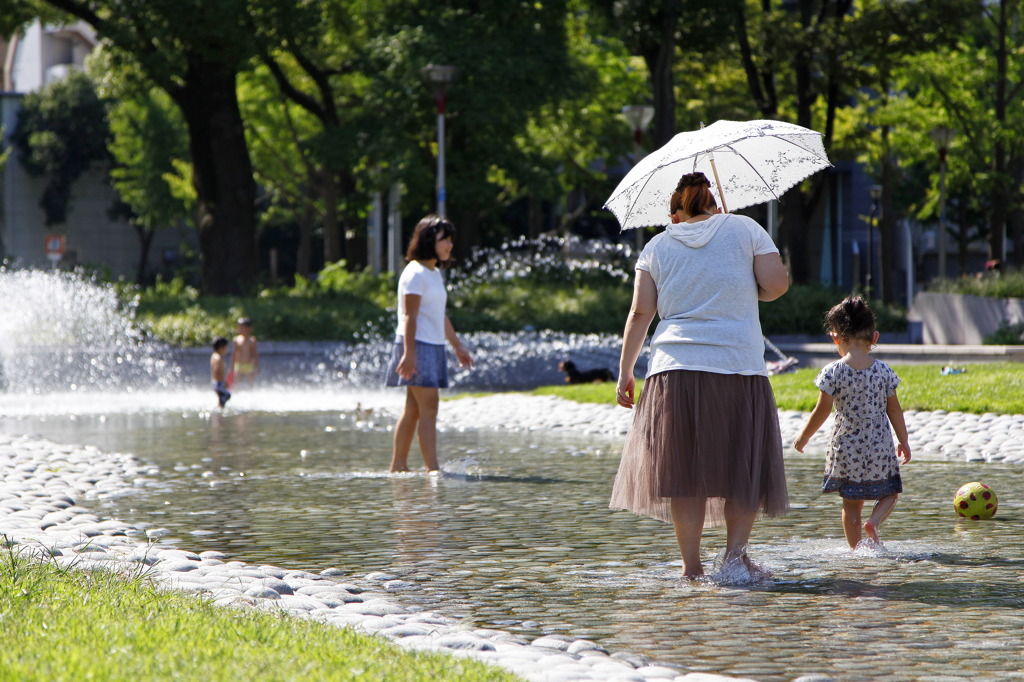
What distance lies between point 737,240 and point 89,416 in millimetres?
13016

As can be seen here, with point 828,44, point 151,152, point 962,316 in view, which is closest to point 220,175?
point 828,44

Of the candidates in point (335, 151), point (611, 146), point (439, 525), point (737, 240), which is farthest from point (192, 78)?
point (737, 240)

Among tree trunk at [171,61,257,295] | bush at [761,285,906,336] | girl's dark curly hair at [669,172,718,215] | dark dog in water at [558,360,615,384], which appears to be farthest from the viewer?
tree trunk at [171,61,257,295]

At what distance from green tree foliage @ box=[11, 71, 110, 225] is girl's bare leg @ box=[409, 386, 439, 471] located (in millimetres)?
59240

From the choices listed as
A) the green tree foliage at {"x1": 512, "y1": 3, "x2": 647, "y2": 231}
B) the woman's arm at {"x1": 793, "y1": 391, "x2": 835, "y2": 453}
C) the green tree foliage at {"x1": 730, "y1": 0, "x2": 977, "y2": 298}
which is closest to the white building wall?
the green tree foliage at {"x1": 512, "y1": 3, "x2": 647, "y2": 231}

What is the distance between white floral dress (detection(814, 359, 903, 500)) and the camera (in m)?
6.68

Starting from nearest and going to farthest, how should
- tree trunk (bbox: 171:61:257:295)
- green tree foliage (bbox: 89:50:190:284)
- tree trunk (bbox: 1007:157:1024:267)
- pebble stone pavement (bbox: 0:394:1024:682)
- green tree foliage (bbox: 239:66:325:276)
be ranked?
pebble stone pavement (bbox: 0:394:1024:682), tree trunk (bbox: 171:61:257:295), tree trunk (bbox: 1007:157:1024:267), green tree foliage (bbox: 239:66:325:276), green tree foliage (bbox: 89:50:190:284)

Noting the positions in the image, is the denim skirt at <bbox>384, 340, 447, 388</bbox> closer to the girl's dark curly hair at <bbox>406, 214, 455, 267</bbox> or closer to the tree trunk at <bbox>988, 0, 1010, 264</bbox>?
the girl's dark curly hair at <bbox>406, 214, 455, 267</bbox>

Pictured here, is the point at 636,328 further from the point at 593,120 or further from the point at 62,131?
the point at 62,131

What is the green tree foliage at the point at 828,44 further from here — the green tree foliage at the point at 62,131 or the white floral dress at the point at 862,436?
the green tree foliage at the point at 62,131

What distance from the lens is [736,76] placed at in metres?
39.6

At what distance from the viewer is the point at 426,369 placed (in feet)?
32.5

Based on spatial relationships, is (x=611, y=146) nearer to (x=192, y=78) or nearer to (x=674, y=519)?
(x=192, y=78)

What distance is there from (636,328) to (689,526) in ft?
2.98
